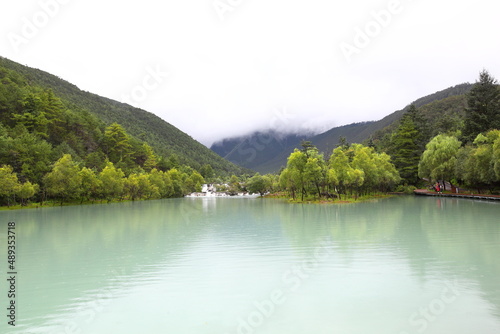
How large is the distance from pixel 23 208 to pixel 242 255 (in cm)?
5689

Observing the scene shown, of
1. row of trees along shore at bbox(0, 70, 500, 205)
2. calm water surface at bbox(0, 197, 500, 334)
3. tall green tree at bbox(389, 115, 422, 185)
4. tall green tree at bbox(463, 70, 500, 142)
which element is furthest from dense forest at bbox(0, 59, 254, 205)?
tall green tree at bbox(463, 70, 500, 142)

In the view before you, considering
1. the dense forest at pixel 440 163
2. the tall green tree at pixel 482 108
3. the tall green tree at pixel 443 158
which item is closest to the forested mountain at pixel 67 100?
the dense forest at pixel 440 163

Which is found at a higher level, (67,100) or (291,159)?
(67,100)

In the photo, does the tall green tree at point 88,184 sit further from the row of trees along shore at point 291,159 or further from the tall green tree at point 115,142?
the tall green tree at point 115,142

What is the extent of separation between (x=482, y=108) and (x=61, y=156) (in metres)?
89.7

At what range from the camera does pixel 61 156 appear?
80.5 metres

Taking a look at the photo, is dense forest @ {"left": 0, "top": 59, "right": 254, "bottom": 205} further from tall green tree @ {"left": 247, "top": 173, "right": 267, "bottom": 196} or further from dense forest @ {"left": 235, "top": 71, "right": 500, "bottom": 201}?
dense forest @ {"left": 235, "top": 71, "right": 500, "bottom": 201}

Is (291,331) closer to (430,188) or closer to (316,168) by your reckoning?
(316,168)

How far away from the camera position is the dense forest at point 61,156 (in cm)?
6525

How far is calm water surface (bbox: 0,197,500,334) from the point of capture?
27.7ft

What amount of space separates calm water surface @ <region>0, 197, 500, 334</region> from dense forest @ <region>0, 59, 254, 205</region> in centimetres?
4953

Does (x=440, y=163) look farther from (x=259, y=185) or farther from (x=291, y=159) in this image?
(x=259, y=185)

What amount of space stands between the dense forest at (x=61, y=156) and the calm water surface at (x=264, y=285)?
49.5 metres

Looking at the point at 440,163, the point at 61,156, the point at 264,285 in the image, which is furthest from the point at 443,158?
the point at 61,156
